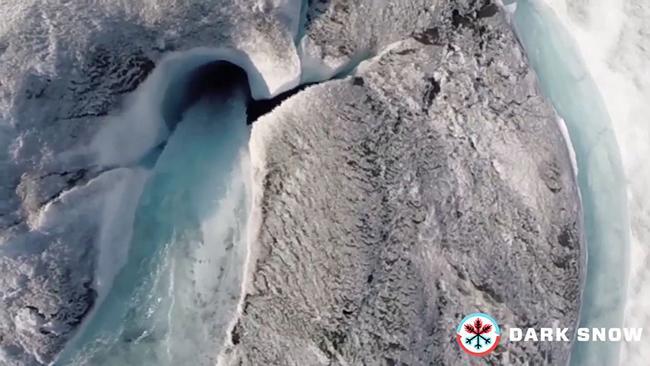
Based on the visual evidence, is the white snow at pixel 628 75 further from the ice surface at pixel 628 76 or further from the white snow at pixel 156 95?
the white snow at pixel 156 95

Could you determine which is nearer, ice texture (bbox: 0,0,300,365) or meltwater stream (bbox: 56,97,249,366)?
ice texture (bbox: 0,0,300,365)

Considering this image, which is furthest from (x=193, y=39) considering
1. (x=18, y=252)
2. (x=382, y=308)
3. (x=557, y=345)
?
(x=557, y=345)

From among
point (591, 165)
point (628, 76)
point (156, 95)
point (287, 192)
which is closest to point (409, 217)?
point (287, 192)

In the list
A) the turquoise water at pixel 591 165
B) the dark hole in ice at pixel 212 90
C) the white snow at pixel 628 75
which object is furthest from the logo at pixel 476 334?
the dark hole in ice at pixel 212 90

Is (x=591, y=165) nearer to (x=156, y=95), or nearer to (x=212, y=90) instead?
(x=212, y=90)

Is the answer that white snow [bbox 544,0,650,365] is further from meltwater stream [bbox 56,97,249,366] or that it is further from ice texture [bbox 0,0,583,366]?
meltwater stream [bbox 56,97,249,366]

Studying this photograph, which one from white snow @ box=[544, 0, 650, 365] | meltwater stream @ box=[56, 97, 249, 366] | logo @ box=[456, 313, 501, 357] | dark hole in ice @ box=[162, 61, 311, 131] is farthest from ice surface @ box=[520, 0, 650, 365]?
meltwater stream @ box=[56, 97, 249, 366]

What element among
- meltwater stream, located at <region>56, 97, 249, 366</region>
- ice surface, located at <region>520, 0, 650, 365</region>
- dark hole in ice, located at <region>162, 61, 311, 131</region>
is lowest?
meltwater stream, located at <region>56, 97, 249, 366</region>
